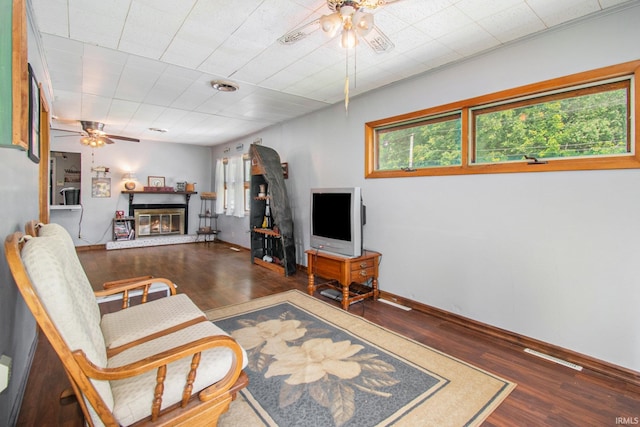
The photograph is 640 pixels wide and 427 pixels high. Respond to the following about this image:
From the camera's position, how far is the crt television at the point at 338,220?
133 inches

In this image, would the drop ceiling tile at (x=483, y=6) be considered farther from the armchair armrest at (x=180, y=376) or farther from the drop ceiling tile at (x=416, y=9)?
the armchair armrest at (x=180, y=376)

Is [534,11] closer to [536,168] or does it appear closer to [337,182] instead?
[536,168]

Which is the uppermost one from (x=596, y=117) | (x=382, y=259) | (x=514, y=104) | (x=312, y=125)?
(x=312, y=125)

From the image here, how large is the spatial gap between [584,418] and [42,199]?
4804 mm

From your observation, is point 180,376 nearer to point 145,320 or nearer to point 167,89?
point 145,320

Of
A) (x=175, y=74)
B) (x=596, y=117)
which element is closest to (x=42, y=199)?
(x=175, y=74)

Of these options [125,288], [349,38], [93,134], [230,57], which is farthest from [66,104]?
[349,38]

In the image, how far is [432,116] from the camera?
325 centimetres

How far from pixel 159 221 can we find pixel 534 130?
7.91 metres

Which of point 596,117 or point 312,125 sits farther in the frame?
point 312,125

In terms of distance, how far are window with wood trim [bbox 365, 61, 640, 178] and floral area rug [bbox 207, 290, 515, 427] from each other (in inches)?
68.7

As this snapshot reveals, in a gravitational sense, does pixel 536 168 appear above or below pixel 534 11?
below

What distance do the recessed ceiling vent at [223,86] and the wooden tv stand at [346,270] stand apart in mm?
Answer: 2241

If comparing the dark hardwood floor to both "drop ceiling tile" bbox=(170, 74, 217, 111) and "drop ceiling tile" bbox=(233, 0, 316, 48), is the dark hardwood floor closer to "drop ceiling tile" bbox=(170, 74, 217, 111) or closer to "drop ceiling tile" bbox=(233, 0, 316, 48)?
"drop ceiling tile" bbox=(170, 74, 217, 111)
